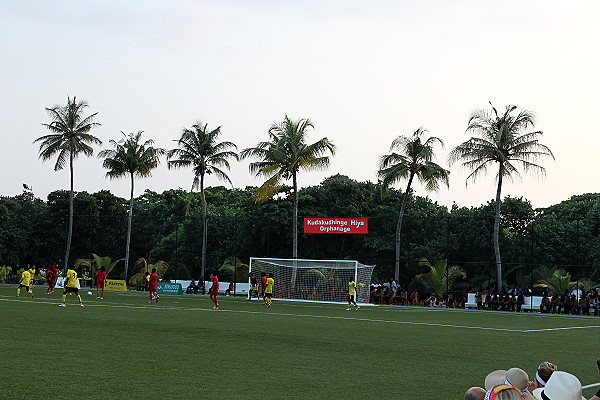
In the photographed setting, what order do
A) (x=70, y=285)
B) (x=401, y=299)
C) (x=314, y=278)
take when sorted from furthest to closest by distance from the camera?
(x=314, y=278) < (x=401, y=299) < (x=70, y=285)

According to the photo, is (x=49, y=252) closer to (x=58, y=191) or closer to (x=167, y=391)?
(x=58, y=191)

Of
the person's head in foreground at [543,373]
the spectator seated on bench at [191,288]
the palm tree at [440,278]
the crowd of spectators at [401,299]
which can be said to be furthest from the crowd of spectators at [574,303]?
→ the person's head in foreground at [543,373]

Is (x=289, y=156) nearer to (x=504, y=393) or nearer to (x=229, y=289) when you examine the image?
(x=229, y=289)

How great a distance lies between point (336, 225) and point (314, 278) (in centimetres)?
750

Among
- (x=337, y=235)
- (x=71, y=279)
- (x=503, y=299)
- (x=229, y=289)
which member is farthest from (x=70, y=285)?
(x=337, y=235)

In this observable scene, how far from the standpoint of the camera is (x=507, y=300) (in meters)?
43.5

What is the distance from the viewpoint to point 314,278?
4841 centimetres

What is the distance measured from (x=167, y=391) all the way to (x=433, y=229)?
51942mm

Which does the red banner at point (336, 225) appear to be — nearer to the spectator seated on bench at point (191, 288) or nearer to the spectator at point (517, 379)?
the spectator seated on bench at point (191, 288)

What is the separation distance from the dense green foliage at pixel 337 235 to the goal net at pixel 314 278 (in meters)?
6.45

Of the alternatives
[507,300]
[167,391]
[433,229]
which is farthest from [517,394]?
[433,229]

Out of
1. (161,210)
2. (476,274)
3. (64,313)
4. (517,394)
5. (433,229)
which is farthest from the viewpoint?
(161,210)

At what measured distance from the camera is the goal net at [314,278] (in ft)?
154

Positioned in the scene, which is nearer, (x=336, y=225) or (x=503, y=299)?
(x=503, y=299)
